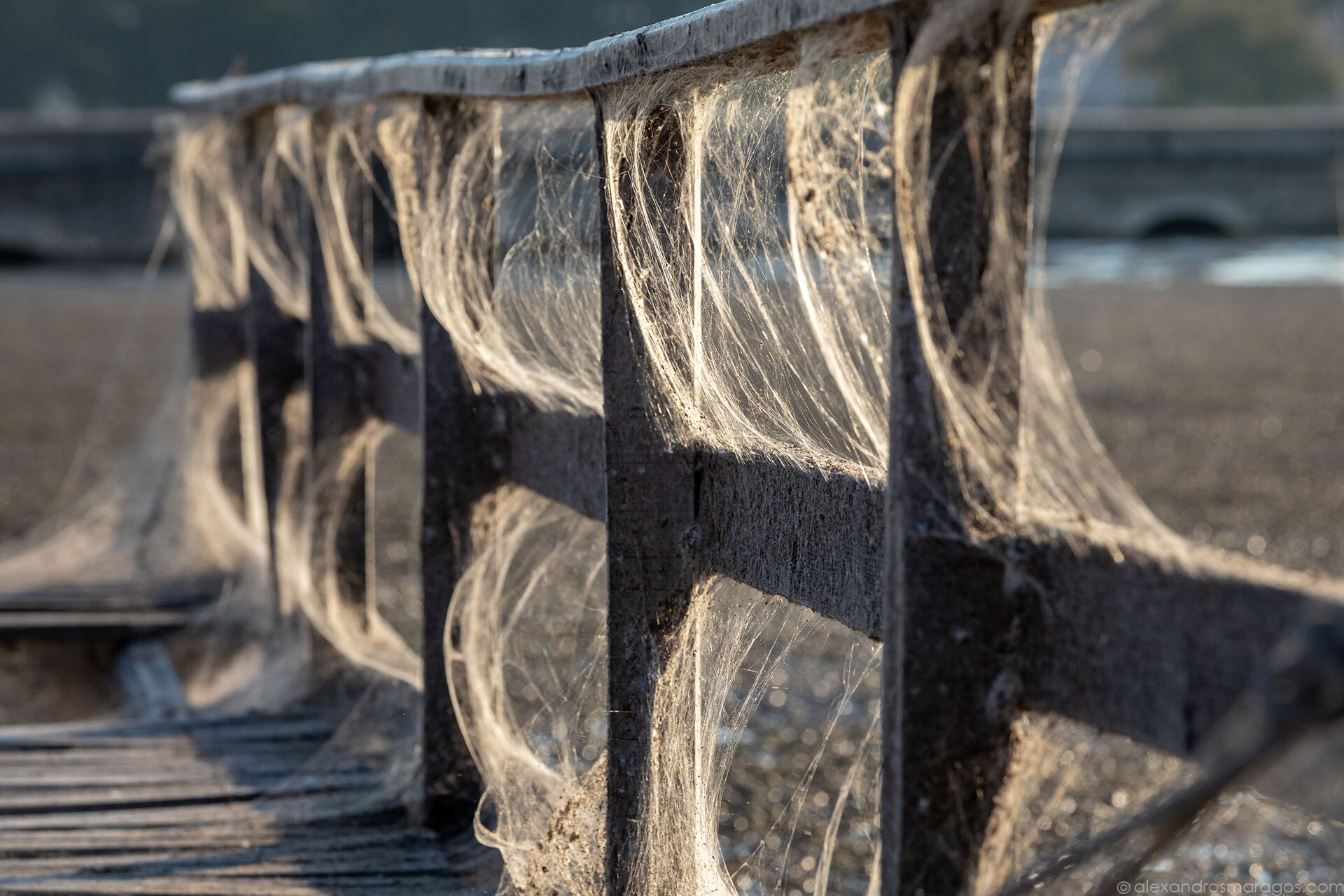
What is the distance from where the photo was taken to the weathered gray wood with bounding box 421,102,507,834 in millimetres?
2736

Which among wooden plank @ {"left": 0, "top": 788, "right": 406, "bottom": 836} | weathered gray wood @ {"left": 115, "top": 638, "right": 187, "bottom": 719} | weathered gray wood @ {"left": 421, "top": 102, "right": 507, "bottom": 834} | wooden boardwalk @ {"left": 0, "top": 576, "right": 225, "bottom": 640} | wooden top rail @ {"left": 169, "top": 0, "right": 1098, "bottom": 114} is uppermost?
wooden top rail @ {"left": 169, "top": 0, "right": 1098, "bottom": 114}

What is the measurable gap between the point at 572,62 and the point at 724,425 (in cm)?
55

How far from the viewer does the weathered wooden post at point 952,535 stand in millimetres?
1346

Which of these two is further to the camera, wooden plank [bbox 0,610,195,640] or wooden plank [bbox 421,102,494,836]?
wooden plank [bbox 0,610,195,640]

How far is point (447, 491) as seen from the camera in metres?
2.79

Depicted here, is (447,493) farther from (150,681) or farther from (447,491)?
(150,681)

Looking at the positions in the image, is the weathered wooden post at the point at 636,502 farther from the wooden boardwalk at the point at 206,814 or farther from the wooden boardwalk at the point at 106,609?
the wooden boardwalk at the point at 106,609

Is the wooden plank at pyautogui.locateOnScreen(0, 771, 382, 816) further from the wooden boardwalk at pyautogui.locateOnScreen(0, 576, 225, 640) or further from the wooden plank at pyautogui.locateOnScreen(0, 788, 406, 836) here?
the wooden boardwalk at pyautogui.locateOnScreen(0, 576, 225, 640)

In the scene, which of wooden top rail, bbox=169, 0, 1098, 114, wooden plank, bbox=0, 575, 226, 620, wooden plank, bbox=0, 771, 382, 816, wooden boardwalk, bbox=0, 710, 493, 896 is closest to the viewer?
wooden top rail, bbox=169, 0, 1098, 114

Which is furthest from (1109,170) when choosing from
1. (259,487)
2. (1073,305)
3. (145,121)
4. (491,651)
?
(491,651)

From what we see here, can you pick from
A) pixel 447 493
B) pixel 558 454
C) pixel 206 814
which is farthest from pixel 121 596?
pixel 558 454

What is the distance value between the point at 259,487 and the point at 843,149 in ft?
11.7

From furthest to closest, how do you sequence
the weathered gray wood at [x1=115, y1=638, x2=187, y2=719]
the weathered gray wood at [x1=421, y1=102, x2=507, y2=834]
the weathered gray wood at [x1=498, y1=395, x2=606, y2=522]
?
the weathered gray wood at [x1=115, y1=638, x2=187, y2=719] < the weathered gray wood at [x1=421, y1=102, x2=507, y2=834] < the weathered gray wood at [x1=498, y1=395, x2=606, y2=522]

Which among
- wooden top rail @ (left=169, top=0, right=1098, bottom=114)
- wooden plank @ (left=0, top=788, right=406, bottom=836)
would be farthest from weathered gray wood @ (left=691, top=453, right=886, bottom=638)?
wooden plank @ (left=0, top=788, right=406, bottom=836)
